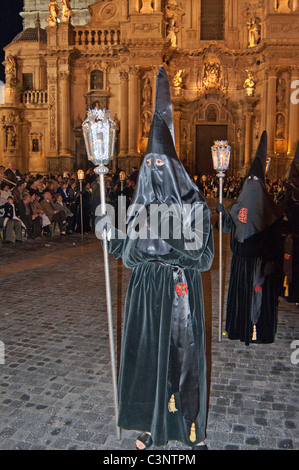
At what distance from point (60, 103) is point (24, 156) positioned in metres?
5.06

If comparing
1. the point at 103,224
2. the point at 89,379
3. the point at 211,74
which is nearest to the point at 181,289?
the point at 103,224

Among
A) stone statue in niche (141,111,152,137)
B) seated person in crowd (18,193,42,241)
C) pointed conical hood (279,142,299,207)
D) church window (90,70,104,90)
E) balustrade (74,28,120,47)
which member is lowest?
seated person in crowd (18,193,42,241)

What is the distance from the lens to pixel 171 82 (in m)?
29.8

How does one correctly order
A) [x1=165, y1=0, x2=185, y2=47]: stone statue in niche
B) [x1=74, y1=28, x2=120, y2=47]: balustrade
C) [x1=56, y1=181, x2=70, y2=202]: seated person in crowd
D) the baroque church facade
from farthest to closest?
[x1=165, y1=0, x2=185, y2=47]: stone statue in niche, [x1=74, y1=28, x2=120, y2=47]: balustrade, the baroque church facade, [x1=56, y1=181, x2=70, y2=202]: seated person in crowd

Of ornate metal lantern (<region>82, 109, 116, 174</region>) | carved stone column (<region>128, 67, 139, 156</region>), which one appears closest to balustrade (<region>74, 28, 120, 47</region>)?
carved stone column (<region>128, 67, 139, 156</region>)

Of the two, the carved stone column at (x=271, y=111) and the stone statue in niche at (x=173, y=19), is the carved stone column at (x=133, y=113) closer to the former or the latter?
the stone statue in niche at (x=173, y=19)

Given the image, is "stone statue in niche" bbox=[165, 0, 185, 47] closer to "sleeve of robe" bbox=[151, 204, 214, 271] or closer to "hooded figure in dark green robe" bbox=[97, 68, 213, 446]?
"hooded figure in dark green robe" bbox=[97, 68, 213, 446]

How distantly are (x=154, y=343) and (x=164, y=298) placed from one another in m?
0.37

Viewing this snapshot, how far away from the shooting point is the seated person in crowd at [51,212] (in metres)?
16.1

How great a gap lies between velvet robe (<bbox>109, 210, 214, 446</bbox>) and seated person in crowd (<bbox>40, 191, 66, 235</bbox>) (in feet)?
42.3

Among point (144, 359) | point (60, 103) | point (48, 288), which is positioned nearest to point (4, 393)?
point (144, 359)

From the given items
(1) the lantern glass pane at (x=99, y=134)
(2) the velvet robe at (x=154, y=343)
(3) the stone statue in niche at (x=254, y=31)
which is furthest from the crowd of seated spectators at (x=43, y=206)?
(3) the stone statue in niche at (x=254, y=31)

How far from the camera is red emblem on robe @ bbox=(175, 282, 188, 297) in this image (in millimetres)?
3543

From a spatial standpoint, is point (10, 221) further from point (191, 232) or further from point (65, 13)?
point (65, 13)
